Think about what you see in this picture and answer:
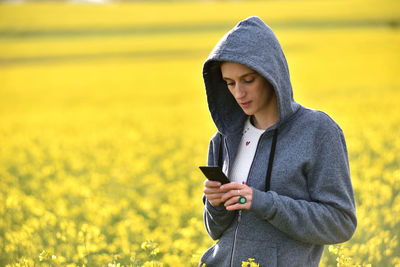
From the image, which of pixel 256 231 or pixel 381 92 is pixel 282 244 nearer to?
pixel 256 231

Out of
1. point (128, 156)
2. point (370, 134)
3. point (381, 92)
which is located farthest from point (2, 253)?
point (381, 92)

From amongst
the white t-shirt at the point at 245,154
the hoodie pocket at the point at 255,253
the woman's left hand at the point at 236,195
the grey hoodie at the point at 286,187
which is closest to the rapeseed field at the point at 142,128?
Result: the hoodie pocket at the point at 255,253

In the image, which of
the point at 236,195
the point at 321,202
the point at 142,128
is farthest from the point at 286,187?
the point at 142,128

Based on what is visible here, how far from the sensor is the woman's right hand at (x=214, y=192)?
219 cm

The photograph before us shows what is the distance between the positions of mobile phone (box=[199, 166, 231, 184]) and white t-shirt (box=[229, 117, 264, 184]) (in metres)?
0.20

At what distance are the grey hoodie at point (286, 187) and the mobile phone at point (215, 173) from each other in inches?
5.3

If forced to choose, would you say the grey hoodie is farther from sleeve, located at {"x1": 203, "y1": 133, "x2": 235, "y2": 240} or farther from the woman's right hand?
the woman's right hand

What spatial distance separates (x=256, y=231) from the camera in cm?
231

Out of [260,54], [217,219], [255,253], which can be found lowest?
[255,253]

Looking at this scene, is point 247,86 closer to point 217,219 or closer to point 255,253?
point 217,219

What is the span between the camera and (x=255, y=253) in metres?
2.30

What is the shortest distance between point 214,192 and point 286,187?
0.93 ft

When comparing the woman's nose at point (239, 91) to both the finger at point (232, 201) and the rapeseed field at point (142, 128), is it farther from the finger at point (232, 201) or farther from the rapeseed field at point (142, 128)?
the rapeseed field at point (142, 128)

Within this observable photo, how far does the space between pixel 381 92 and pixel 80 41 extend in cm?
2523
